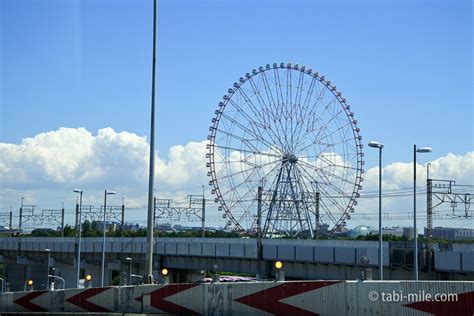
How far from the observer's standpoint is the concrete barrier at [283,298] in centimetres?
1952

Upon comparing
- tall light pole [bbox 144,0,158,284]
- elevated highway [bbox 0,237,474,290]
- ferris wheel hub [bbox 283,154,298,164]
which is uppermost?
ferris wheel hub [bbox 283,154,298,164]

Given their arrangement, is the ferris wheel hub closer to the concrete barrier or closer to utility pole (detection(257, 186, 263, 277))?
utility pole (detection(257, 186, 263, 277))

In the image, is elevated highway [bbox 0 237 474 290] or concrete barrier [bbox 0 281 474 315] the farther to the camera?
elevated highway [bbox 0 237 474 290]

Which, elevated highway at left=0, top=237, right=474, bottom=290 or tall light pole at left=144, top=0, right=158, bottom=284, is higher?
tall light pole at left=144, top=0, right=158, bottom=284

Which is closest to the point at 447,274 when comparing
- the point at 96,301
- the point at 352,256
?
the point at 352,256

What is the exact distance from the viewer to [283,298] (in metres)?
22.8

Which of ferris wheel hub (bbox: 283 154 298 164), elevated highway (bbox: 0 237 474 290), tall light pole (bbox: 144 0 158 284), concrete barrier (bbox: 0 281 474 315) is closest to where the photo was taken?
concrete barrier (bbox: 0 281 474 315)

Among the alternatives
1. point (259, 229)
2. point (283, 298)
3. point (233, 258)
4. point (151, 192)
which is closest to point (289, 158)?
point (259, 229)

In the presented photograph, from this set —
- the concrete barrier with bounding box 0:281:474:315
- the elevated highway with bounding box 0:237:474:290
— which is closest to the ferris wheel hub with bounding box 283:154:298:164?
the elevated highway with bounding box 0:237:474:290

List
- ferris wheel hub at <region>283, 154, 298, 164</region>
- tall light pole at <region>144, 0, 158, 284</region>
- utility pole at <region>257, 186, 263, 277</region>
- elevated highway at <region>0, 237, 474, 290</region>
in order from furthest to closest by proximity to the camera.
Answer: ferris wheel hub at <region>283, 154, 298, 164</region> < utility pole at <region>257, 186, 263, 277</region> < elevated highway at <region>0, 237, 474, 290</region> < tall light pole at <region>144, 0, 158, 284</region>

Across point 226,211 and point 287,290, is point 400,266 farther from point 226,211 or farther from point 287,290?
point 287,290

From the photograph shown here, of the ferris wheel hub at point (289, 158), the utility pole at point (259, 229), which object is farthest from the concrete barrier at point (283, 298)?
the ferris wheel hub at point (289, 158)

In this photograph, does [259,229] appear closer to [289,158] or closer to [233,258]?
[233,258]

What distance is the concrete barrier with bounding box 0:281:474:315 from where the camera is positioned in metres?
19.5
